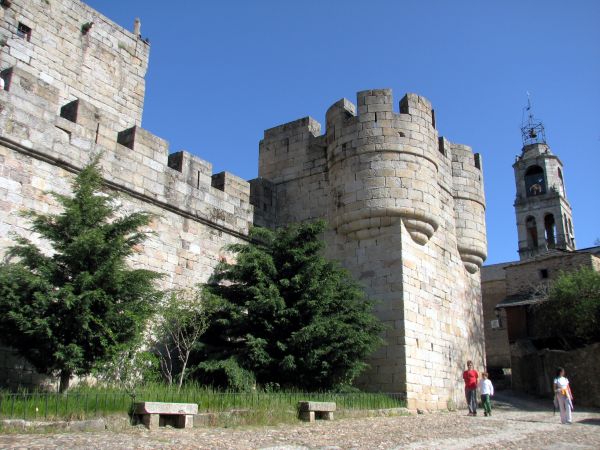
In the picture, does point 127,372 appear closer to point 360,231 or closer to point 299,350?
point 299,350

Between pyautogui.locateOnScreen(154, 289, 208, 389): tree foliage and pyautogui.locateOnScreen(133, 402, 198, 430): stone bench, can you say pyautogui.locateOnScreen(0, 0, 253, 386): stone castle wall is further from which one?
pyautogui.locateOnScreen(133, 402, 198, 430): stone bench

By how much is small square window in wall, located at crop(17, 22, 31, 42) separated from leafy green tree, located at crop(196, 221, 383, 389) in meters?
6.87

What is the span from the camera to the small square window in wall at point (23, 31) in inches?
517

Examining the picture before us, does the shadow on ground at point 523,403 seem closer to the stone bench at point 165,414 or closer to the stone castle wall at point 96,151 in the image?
the stone castle wall at point 96,151

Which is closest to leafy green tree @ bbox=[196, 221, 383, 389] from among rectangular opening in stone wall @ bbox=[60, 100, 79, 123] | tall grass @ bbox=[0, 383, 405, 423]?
tall grass @ bbox=[0, 383, 405, 423]

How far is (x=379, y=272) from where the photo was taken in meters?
12.4

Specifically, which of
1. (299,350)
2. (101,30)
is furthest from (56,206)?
(101,30)

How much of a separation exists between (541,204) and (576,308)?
3872 cm

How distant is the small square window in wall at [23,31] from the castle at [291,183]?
0.04 metres

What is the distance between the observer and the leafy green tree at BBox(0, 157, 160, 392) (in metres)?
7.27

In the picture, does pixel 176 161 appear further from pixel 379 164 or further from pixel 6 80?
pixel 379 164

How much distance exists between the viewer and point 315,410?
875cm

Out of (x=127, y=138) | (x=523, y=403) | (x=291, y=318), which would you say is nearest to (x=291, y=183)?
(x=127, y=138)

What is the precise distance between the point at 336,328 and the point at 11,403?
5.24 metres
